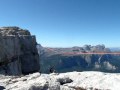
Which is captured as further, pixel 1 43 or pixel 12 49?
pixel 12 49

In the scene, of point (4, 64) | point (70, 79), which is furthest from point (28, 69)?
point (70, 79)

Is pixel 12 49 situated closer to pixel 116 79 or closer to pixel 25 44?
pixel 25 44

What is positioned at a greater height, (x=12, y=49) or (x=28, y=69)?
(x=12, y=49)

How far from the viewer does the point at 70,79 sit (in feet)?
62.6

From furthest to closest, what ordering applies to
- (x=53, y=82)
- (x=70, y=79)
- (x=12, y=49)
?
(x=12, y=49) < (x=70, y=79) < (x=53, y=82)

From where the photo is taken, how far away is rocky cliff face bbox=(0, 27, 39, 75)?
75.7 metres

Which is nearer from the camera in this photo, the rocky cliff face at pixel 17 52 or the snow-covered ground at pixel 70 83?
the snow-covered ground at pixel 70 83

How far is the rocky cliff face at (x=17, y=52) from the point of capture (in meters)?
75.7

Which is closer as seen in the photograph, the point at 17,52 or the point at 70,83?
the point at 70,83

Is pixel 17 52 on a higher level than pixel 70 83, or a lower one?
higher

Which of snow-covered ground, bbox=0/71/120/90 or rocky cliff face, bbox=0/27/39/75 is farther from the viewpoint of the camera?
rocky cliff face, bbox=0/27/39/75

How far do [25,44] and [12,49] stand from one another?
72.1ft

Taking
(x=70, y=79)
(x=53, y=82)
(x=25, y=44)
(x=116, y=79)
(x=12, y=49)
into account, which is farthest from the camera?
(x=25, y=44)

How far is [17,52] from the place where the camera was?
93688mm
